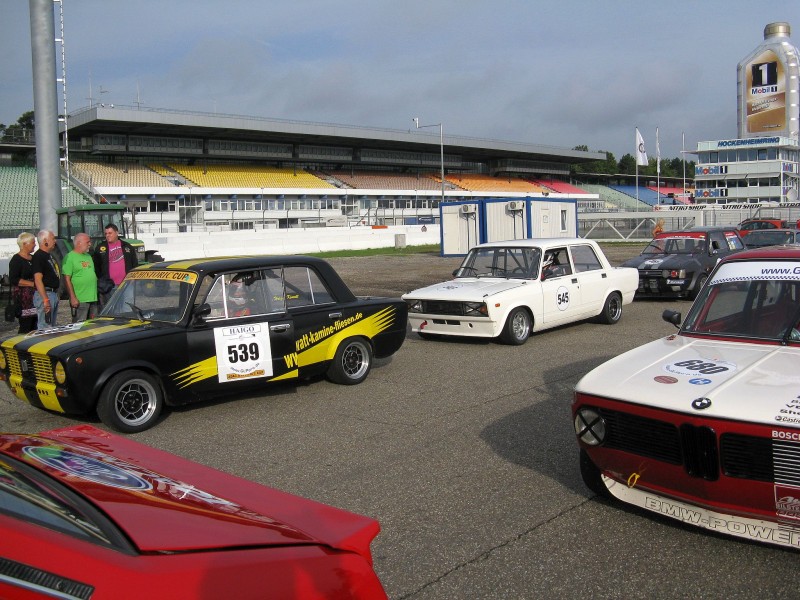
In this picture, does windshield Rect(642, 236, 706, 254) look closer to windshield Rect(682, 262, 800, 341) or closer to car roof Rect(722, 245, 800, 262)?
car roof Rect(722, 245, 800, 262)

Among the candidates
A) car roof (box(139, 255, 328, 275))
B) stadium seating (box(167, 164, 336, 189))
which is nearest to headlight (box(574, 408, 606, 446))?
car roof (box(139, 255, 328, 275))

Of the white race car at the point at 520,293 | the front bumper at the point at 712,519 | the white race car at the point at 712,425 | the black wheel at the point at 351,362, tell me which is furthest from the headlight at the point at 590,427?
the white race car at the point at 520,293

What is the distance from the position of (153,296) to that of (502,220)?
25.1 metres

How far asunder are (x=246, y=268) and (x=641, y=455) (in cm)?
495

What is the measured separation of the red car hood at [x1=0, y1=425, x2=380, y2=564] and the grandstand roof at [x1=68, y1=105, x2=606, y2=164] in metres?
49.7

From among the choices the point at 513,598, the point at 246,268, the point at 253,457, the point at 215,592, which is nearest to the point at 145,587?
the point at 215,592

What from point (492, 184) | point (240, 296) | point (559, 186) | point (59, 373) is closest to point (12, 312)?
point (59, 373)

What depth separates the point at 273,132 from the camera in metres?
57.0

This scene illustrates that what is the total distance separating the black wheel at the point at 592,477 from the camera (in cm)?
465

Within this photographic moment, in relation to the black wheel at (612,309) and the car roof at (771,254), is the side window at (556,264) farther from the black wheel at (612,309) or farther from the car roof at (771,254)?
the car roof at (771,254)

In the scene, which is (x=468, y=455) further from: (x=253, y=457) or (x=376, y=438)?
(x=253, y=457)

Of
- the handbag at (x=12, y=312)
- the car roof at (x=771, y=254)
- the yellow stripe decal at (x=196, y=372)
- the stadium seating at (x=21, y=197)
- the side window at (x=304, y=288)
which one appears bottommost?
the yellow stripe decal at (x=196, y=372)

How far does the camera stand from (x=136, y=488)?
2.45 meters

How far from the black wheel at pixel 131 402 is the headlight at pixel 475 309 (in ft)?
16.1
